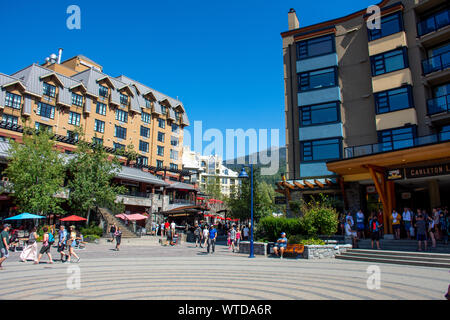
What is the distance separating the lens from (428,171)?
20000mm

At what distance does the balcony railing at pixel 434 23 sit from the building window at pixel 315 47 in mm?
6467

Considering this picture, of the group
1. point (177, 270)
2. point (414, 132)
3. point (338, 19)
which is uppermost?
point (338, 19)

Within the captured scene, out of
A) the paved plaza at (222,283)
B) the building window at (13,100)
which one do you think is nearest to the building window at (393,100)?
the paved plaza at (222,283)

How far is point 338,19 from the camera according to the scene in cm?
2908

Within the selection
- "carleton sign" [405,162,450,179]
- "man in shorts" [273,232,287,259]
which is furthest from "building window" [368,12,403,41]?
"man in shorts" [273,232,287,259]

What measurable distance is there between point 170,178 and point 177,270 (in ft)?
149

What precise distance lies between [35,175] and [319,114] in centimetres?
2534

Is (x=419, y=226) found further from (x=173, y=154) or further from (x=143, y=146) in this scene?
(x=173, y=154)

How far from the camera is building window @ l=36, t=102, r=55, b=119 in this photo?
42625 millimetres

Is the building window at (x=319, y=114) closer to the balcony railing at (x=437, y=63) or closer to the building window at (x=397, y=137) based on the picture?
the building window at (x=397, y=137)

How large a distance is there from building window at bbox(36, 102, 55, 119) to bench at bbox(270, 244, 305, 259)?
3785 centimetres
